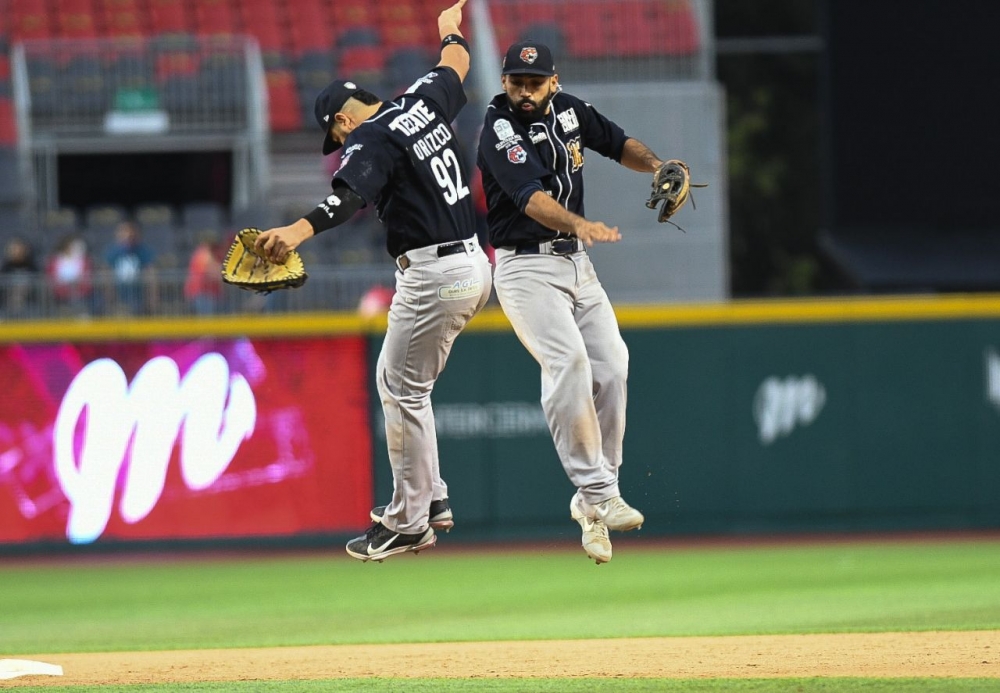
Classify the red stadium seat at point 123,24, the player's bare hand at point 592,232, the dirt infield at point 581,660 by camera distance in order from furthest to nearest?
the red stadium seat at point 123,24, the dirt infield at point 581,660, the player's bare hand at point 592,232

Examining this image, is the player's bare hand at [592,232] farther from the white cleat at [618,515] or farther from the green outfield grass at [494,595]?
the green outfield grass at [494,595]

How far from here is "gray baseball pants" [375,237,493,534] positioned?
665 centimetres

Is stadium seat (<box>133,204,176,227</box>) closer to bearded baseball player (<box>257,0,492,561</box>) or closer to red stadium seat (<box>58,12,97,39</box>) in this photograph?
red stadium seat (<box>58,12,97,39</box>)

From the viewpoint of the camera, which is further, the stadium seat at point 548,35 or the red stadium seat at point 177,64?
the red stadium seat at point 177,64

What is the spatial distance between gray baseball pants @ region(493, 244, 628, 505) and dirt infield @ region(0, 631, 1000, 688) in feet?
3.59

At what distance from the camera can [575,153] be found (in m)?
6.61

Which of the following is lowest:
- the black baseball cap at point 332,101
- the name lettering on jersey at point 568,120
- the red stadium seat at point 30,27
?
the name lettering on jersey at point 568,120

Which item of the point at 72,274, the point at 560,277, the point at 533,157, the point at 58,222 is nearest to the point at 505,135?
the point at 533,157

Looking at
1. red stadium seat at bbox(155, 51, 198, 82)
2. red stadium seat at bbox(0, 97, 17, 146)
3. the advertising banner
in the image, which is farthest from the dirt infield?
red stadium seat at bbox(155, 51, 198, 82)

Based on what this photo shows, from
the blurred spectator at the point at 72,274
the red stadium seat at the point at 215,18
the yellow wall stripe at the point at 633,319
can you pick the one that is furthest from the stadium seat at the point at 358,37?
the yellow wall stripe at the point at 633,319

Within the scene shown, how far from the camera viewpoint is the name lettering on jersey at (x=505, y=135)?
6379mm

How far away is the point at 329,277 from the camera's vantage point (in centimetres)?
1400

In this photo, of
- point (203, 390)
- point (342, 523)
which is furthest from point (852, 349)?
point (203, 390)

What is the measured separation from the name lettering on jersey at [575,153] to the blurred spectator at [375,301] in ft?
21.6
